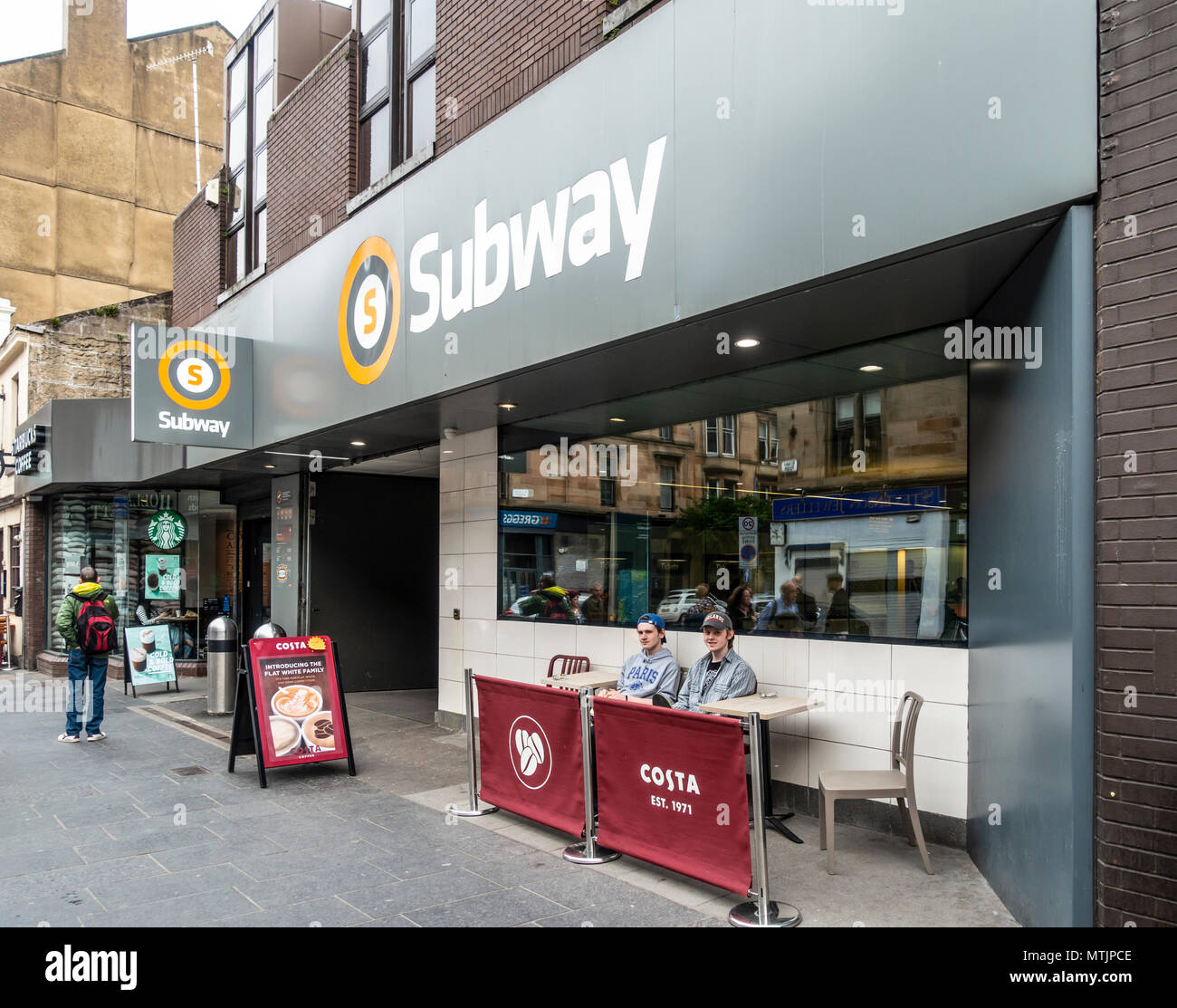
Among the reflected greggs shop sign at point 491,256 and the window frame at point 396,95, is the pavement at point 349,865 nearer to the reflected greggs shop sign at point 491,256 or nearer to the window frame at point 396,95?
the reflected greggs shop sign at point 491,256

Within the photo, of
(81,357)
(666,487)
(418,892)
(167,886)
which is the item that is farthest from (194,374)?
(81,357)

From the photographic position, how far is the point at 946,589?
19.3ft

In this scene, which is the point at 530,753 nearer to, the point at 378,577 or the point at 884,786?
the point at 884,786

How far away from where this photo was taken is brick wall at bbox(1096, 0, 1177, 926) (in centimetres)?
345

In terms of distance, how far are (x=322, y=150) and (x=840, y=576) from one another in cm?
893

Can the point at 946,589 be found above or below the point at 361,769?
above

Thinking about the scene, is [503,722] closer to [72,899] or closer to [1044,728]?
[72,899]

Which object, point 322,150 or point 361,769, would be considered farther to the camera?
point 322,150

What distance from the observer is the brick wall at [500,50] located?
23.1 feet

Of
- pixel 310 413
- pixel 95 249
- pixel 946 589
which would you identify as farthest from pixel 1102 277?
pixel 95 249

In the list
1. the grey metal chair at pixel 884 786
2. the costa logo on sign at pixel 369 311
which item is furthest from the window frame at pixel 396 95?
the grey metal chair at pixel 884 786

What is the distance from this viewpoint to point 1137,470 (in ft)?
11.7

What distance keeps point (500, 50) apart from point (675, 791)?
22.2 ft

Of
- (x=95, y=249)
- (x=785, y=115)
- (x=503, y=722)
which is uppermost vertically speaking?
(x=95, y=249)
